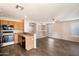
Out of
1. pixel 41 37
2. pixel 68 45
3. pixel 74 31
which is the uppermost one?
pixel 74 31

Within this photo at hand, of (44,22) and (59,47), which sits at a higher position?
(44,22)

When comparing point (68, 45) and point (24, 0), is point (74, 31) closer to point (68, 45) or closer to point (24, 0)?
point (68, 45)

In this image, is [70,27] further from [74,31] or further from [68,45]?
[68,45]

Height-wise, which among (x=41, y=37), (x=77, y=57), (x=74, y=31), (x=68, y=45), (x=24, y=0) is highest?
(x=24, y=0)

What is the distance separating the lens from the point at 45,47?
8.02 ft

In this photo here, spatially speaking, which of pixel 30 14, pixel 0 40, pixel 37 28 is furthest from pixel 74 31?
pixel 0 40

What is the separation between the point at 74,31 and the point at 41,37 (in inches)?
35.2

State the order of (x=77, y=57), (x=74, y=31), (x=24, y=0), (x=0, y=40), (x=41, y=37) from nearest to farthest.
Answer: (x=24, y=0) → (x=77, y=57) → (x=74, y=31) → (x=41, y=37) → (x=0, y=40)

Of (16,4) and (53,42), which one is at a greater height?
(16,4)

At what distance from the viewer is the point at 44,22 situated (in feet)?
7.43

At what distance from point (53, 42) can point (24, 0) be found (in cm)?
141

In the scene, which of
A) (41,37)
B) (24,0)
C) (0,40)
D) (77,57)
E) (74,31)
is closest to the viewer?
(24,0)

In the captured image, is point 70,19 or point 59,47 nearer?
point 70,19

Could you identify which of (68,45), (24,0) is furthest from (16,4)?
(68,45)
